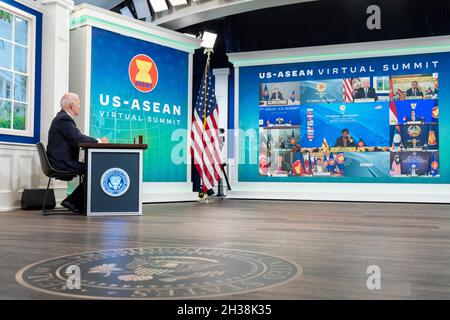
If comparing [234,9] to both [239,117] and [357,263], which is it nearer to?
[239,117]

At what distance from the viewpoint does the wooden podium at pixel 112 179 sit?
4383mm

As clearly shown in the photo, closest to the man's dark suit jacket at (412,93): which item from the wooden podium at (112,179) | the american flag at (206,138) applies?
the american flag at (206,138)

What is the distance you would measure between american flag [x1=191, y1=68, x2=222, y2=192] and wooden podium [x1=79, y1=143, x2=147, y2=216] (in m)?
2.44

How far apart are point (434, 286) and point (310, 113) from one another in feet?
21.0

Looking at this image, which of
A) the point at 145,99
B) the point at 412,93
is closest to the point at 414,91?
the point at 412,93

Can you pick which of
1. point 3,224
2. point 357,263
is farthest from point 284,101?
point 357,263

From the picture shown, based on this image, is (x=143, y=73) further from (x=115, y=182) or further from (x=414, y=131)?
(x=414, y=131)

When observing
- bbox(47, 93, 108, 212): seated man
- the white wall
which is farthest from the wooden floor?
the white wall

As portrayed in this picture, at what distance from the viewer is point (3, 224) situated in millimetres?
3553

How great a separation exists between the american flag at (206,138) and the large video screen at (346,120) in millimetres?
1286

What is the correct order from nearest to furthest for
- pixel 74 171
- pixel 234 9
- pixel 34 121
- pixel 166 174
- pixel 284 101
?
pixel 74 171, pixel 34 121, pixel 166 174, pixel 234 9, pixel 284 101

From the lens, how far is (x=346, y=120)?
7590mm

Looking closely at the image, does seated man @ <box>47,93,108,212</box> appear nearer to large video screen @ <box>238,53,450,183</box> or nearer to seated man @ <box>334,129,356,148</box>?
large video screen @ <box>238,53,450,183</box>

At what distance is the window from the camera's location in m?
5.04
